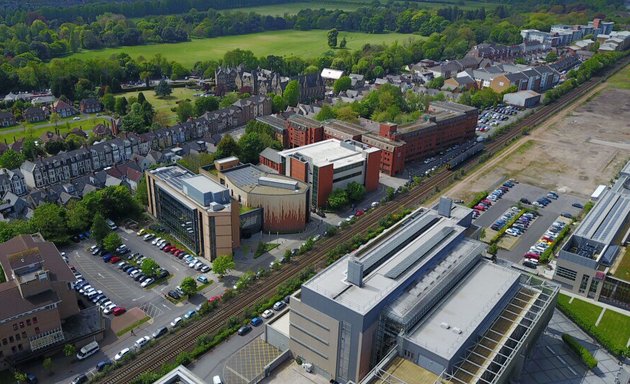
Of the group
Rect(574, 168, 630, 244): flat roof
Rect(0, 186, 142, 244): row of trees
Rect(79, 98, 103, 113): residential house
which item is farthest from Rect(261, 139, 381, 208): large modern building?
Rect(79, 98, 103, 113): residential house

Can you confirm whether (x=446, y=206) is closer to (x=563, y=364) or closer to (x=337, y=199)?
(x=563, y=364)

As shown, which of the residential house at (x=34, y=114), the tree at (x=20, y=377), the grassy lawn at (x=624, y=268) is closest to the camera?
the tree at (x=20, y=377)

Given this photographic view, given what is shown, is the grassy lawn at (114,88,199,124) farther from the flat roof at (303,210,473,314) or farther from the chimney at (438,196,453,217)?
the flat roof at (303,210,473,314)

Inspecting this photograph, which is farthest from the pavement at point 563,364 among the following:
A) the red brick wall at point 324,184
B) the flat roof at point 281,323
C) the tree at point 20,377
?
the tree at point 20,377

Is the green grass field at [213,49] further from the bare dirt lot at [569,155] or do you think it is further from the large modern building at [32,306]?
the large modern building at [32,306]

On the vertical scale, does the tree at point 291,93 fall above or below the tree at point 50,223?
above

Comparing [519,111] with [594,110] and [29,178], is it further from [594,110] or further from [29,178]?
[29,178]

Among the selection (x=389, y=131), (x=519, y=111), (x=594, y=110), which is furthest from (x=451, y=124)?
(x=594, y=110)
